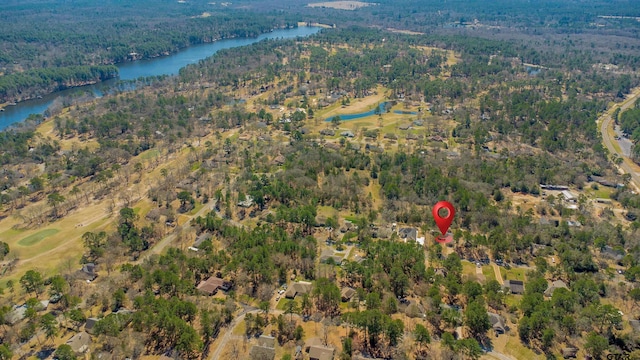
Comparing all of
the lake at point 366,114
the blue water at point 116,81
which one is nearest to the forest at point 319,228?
the lake at point 366,114

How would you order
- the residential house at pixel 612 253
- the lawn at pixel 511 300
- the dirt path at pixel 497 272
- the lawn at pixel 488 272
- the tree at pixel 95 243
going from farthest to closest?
the tree at pixel 95 243, the residential house at pixel 612 253, the lawn at pixel 488 272, the dirt path at pixel 497 272, the lawn at pixel 511 300

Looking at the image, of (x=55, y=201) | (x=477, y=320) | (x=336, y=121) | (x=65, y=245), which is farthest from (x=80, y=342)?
(x=336, y=121)

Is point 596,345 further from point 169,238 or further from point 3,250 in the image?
point 3,250

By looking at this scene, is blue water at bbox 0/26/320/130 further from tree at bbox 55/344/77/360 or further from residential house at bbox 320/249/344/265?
residential house at bbox 320/249/344/265

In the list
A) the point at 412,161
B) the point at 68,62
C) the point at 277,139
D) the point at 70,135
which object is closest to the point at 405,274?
the point at 412,161

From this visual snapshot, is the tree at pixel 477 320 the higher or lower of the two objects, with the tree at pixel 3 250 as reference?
higher

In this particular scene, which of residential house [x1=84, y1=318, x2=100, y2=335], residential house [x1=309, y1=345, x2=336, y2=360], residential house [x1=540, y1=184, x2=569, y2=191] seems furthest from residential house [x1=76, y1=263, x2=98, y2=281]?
residential house [x1=540, y1=184, x2=569, y2=191]

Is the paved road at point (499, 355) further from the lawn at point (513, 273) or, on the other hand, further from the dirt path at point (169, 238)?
the dirt path at point (169, 238)
